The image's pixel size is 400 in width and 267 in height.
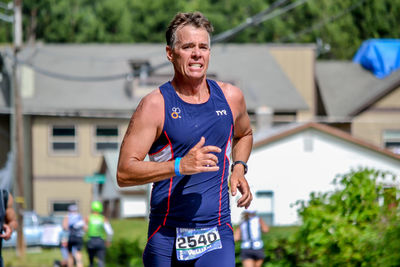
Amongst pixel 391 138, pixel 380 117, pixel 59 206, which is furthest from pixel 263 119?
pixel 59 206

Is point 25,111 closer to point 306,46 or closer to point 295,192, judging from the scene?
point 306,46

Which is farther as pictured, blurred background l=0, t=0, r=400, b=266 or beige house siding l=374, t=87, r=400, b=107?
beige house siding l=374, t=87, r=400, b=107

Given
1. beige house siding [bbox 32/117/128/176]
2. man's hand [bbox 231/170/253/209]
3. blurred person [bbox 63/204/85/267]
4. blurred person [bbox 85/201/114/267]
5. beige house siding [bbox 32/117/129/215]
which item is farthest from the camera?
beige house siding [bbox 32/117/129/215]

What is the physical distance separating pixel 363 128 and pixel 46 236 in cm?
1507

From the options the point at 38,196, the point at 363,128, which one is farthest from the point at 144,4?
the point at 363,128

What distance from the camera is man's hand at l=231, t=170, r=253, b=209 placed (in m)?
4.65

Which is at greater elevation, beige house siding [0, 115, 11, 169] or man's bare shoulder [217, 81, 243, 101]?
beige house siding [0, 115, 11, 169]

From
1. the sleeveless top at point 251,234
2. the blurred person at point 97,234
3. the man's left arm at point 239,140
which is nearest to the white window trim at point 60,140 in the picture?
the blurred person at point 97,234

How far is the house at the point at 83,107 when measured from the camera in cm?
4091

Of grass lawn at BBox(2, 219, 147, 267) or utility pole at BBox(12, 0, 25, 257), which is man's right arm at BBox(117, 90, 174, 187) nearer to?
grass lawn at BBox(2, 219, 147, 267)

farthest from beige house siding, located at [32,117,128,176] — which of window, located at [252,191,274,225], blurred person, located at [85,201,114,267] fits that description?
blurred person, located at [85,201,114,267]

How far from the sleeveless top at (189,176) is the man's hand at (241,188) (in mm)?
76

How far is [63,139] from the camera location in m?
41.2

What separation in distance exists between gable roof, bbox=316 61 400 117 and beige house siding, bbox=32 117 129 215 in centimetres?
1092
